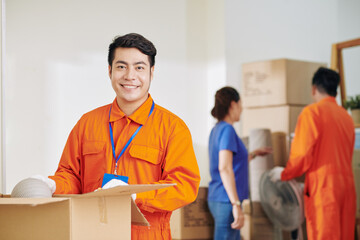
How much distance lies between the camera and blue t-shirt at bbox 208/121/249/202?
3.28 meters

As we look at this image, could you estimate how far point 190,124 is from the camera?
414 centimetres

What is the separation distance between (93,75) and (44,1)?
0.44m

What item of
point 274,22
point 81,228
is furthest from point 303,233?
point 81,228

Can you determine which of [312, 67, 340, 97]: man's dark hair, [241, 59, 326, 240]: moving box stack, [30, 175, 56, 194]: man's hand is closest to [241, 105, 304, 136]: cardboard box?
[241, 59, 326, 240]: moving box stack

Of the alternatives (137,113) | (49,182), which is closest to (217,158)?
(137,113)

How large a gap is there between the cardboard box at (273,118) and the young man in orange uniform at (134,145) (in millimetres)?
2431

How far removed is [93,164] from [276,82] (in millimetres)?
2665

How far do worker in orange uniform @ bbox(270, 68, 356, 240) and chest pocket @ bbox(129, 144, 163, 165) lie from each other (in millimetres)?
1853

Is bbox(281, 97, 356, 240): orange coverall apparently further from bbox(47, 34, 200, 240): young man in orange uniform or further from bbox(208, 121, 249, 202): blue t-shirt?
bbox(47, 34, 200, 240): young man in orange uniform

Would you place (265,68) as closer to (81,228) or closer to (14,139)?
(14,139)

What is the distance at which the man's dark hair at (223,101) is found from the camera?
134 inches

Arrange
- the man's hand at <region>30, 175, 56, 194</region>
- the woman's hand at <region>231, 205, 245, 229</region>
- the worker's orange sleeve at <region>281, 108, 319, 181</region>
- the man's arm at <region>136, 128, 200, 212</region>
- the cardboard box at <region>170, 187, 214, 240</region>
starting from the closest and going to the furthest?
the man's hand at <region>30, 175, 56, 194</region>, the man's arm at <region>136, 128, 200, 212</region>, the woman's hand at <region>231, 205, 245, 229</region>, the worker's orange sleeve at <region>281, 108, 319, 181</region>, the cardboard box at <region>170, 187, 214, 240</region>

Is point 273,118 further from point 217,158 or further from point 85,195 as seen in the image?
point 85,195

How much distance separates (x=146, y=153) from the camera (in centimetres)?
174
